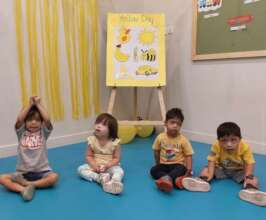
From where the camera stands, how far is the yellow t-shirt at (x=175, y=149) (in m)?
2.05

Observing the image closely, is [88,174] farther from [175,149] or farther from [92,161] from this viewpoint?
[175,149]

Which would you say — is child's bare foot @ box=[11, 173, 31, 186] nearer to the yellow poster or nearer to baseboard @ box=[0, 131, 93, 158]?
baseboard @ box=[0, 131, 93, 158]

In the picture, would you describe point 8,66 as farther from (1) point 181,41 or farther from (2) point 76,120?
(1) point 181,41

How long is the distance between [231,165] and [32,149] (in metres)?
1.23

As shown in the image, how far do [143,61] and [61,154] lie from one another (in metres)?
1.11

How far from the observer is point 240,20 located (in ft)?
8.90

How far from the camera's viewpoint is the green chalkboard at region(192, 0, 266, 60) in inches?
103

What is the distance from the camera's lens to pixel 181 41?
322 cm

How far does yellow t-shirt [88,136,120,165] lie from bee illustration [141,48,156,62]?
1122mm

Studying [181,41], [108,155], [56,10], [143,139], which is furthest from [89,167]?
[181,41]

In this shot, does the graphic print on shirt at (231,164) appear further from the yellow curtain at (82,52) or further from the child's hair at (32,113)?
the yellow curtain at (82,52)

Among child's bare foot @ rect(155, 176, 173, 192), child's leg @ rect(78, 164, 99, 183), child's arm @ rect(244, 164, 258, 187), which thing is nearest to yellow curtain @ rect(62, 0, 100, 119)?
child's leg @ rect(78, 164, 99, 183)

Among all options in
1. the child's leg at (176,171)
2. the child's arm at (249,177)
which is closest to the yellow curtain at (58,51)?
the child's leg at (176,171)

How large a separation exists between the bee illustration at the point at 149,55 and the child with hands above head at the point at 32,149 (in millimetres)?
1338
